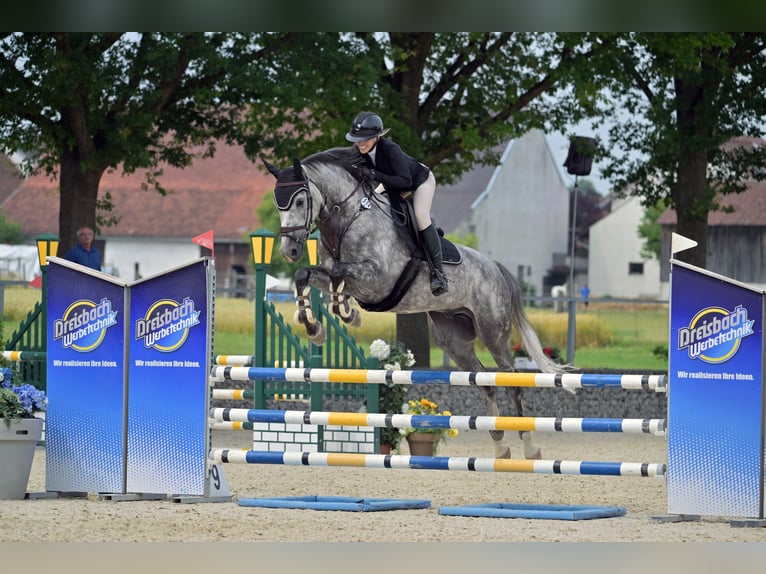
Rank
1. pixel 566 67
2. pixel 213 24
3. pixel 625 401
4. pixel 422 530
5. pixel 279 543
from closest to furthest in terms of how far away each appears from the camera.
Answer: pixel 279 543 < pixel 422 530 < pixel 213 24 < pixel 625 401 < pixel 566 67

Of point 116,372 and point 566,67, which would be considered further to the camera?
point 566,67

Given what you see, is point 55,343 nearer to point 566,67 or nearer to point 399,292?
point 399,292

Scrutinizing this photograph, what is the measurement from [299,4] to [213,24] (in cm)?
127

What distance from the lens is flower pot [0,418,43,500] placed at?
7734mm

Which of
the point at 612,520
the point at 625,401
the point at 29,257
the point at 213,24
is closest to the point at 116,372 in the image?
the point at 213,24

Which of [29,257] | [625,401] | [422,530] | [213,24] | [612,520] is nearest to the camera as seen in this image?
[422,530]

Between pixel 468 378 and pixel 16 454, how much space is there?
8.76 feet

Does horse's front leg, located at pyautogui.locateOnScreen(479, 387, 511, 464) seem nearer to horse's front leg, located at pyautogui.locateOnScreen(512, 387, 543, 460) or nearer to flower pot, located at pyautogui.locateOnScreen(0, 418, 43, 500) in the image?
horse's front leg, located at pyautogui.locateOnScreen(512, 387, 543, 460)

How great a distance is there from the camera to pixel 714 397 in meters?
6.72

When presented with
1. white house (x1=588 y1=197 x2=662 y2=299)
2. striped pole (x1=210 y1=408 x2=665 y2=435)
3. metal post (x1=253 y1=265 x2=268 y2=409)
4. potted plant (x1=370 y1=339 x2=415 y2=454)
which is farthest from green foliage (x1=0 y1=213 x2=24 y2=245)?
striped pole (x1=210 y1=408 x2=665 y2=435)

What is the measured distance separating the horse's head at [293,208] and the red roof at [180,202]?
33935 millimetres

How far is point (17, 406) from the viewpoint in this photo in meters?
7.84

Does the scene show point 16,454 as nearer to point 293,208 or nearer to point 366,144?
point 293,208

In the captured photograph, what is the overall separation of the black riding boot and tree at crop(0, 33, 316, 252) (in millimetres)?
6531
